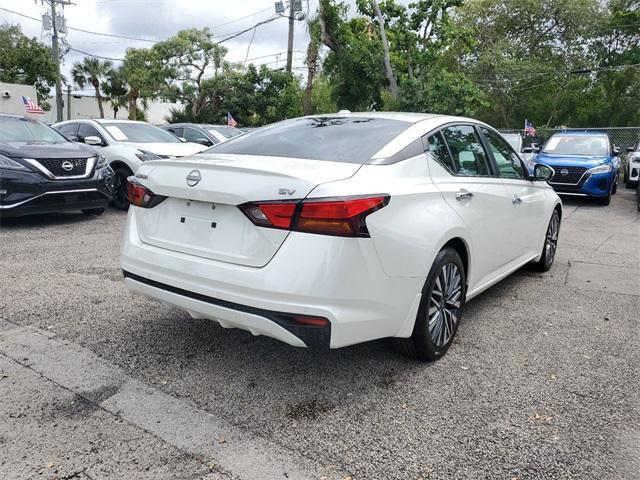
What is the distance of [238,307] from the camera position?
9.16ft

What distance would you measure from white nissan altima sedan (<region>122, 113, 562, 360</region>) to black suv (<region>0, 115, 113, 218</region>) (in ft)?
14.8

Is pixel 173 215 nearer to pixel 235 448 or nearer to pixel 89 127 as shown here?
pixel 235 448

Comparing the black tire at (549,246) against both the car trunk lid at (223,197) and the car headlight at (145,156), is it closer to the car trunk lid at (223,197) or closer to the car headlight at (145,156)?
the car trunk lid at (223,197)

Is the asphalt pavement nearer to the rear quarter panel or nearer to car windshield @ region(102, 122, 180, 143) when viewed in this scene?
the rear quarter panel

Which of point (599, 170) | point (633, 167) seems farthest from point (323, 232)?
point (633, 167)

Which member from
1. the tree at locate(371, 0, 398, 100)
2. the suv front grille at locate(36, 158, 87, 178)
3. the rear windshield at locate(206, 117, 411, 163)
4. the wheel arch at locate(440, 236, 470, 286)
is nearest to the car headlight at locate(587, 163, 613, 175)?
Result: the tree at locate(371, 0, 398, 100)

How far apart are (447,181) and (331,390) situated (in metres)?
1.53

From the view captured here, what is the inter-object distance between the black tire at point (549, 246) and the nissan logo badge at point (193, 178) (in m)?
4.01

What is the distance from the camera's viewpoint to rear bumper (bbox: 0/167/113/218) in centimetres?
703

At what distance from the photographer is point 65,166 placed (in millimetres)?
7531

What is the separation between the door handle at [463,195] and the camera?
11.7 ft

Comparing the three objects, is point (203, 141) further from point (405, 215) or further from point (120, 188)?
point (405, 215)

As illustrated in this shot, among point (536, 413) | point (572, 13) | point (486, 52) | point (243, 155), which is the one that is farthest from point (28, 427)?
point (572, 13)

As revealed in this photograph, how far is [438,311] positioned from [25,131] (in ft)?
24.4
